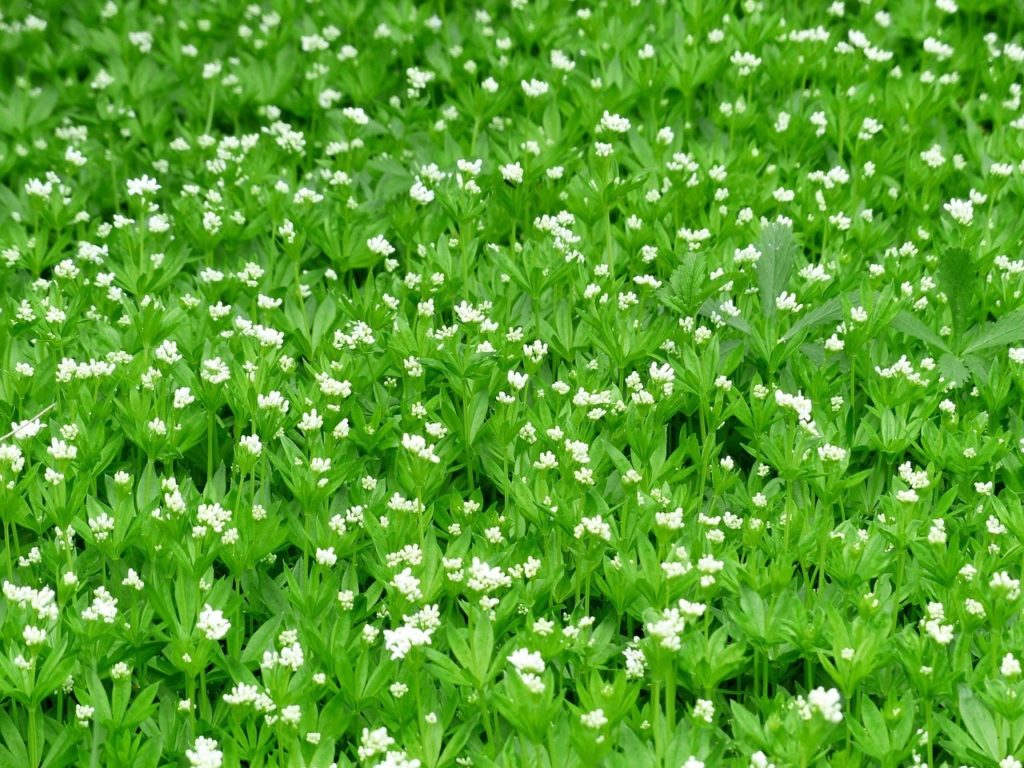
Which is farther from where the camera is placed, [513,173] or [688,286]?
[513,173]

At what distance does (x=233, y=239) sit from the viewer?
6.49 metres

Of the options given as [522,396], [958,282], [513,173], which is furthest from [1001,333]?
[513,173]

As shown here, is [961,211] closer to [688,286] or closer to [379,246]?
[688,286]

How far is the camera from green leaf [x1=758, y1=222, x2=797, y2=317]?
571cm

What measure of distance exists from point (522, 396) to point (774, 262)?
1.20 meters

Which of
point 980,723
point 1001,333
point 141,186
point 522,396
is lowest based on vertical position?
point 522,396

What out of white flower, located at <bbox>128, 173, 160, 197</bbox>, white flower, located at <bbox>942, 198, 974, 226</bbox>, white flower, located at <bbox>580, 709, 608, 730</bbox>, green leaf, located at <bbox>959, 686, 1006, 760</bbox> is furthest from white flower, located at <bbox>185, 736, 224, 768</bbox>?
white flower, located at <bbox>942, 198, 974, 226</bbox>

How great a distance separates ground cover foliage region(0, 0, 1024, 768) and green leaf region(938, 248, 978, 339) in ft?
0.05

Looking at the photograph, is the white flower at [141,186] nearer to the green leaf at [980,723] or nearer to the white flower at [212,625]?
the white flower at [212,625]

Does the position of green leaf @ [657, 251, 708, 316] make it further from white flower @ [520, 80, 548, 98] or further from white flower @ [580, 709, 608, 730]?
white flower @ [580, 709, 608, 730]

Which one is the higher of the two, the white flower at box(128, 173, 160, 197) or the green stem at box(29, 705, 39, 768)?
the white flower at box(128, 173, 160, 197)

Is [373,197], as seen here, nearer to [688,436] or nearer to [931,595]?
[688,436]

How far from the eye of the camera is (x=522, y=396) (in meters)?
5.52

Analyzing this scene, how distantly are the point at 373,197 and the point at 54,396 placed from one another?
204 centimetres
